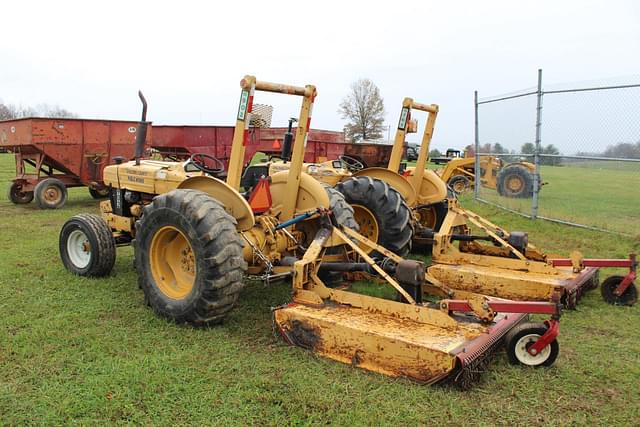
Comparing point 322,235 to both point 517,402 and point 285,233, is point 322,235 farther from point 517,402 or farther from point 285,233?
point 517,402

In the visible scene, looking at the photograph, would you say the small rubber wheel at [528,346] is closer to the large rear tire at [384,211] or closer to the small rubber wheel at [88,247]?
the large rear tire at [384,211]

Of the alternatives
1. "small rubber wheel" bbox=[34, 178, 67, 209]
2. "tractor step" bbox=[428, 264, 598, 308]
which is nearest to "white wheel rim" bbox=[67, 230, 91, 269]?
"tractor step" bbox=[428, 264, 598, 308]

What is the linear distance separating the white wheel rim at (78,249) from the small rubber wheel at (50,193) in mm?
6913

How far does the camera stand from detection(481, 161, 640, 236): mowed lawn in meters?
9.14

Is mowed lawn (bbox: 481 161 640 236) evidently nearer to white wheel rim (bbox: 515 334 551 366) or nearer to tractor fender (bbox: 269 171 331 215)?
white wheel rim (bbox: 515 334 551 366)

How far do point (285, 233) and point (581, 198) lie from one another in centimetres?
952

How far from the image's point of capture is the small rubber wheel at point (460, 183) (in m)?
17.3

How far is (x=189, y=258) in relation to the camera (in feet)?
16.0

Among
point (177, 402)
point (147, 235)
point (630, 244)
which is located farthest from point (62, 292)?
point (630, 244)

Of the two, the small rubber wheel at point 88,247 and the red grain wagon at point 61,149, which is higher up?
the red grain wagon at point 61,149

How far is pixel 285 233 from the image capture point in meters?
5.14

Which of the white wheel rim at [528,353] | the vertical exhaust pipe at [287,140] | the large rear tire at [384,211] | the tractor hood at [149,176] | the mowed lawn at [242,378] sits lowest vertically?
the mowed lawn at [242,378]

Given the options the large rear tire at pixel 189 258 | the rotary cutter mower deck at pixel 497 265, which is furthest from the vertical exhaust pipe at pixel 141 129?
the rotary cutter mower deck at pixel 497 265

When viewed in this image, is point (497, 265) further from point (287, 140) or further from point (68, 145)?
point (68, 145)
